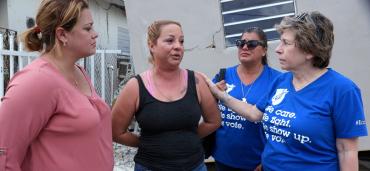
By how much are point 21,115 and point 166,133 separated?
0.93 metres

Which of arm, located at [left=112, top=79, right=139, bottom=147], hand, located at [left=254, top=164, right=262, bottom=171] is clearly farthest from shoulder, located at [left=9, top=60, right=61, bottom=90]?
hand, located at [left=254, top=164, right=262, bottom=171]

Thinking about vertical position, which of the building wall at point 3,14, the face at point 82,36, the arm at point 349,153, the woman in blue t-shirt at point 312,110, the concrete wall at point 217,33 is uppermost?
the building wall at point 3,14

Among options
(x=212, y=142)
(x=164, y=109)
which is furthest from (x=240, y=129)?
(x=164, y=109)

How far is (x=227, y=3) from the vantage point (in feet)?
16.9

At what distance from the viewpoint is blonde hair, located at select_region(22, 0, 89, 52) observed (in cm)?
168

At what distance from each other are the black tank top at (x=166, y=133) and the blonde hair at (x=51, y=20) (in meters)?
0.67

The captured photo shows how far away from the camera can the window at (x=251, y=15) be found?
4.99m

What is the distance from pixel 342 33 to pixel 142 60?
2823 millimetres

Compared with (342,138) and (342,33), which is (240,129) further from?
(342,33)

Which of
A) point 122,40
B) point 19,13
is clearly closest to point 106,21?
point 122,40

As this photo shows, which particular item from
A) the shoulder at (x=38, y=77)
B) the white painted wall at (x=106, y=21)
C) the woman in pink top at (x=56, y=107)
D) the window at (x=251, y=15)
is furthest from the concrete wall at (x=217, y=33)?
the white painted wall at (x=106, y=21)

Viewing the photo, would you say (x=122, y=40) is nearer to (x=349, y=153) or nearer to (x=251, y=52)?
(x=251, y=52)

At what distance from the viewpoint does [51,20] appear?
66.4 inches

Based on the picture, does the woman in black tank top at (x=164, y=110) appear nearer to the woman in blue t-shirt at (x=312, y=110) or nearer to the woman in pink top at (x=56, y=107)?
the woman in pink top at (x=56, y=107)
